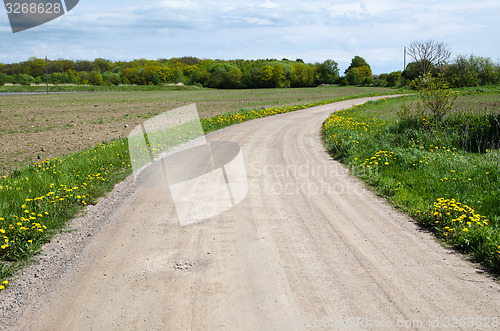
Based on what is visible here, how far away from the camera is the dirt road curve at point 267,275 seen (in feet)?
12.8

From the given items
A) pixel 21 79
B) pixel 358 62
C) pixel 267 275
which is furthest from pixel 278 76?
pixel 267 275

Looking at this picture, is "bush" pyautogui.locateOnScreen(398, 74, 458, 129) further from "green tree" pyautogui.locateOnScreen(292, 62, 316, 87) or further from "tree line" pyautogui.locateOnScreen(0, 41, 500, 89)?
"green tree" pyautogui.locateOnScreen(292, 62, 316, 87)

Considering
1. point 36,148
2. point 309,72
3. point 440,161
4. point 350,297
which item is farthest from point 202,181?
point 309,72

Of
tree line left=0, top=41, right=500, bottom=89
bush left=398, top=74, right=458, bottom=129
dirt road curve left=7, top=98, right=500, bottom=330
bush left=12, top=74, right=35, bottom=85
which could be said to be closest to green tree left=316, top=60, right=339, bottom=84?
tree line left=0, top=41, right=500, bottom=89

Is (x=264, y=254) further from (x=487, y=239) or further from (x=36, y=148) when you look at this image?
(x=36, y=148)

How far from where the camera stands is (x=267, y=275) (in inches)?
189

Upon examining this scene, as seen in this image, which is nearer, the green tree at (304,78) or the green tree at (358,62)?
the green tree at (304,78)

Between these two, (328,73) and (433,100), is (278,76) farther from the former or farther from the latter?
(433,100)

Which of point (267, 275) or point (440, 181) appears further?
point (440, 181)

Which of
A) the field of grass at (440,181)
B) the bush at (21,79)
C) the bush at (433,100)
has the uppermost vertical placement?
the bush at (21,79)

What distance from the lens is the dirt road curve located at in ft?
12.8

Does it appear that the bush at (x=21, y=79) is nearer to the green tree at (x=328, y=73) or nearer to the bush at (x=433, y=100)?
the green tree at (x=328, y=73)

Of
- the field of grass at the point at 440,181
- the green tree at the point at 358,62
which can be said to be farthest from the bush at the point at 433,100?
the green tree at the point at 358,62

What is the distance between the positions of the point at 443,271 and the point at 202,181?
5.76 m
